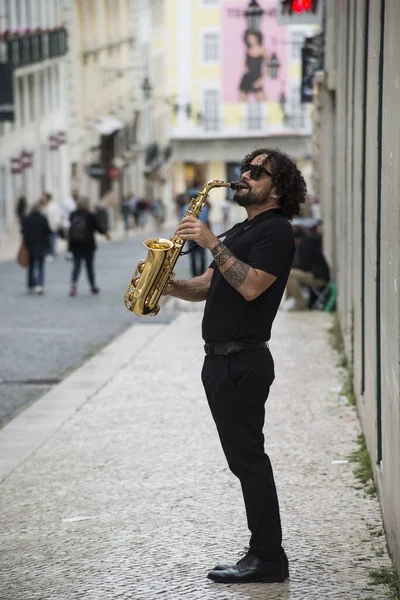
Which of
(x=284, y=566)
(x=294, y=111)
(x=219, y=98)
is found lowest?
(x=294, y=111)

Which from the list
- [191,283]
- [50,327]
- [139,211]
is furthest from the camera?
[139,211]

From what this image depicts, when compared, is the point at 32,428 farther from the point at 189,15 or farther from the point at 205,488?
the point at 189,15

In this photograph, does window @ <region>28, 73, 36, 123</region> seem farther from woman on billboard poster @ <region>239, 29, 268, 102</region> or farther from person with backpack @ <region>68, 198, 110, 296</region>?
person with backpack @ <region>68, 198, 110, 296</region>

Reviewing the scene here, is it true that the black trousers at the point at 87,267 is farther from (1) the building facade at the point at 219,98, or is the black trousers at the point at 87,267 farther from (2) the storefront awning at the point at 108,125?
(1) the building facade at the point at 219,98

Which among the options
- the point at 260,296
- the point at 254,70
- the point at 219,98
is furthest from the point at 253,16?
the point at 219,98

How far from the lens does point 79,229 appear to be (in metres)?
21.8

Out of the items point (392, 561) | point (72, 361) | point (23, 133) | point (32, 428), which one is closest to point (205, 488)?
point (392, 561)

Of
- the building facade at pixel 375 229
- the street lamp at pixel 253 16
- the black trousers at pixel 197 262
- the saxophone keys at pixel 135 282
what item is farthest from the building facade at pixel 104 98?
the saxophone keys at pixel 135 282

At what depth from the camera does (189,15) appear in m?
78.4

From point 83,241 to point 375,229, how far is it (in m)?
14.8

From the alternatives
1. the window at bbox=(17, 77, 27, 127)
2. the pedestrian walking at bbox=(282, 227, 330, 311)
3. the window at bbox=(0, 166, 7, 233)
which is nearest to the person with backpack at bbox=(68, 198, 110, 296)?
the pedestrian walking at bbox=(282, 227, 330, 311)

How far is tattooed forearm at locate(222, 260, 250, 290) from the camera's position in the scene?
5.46 metres

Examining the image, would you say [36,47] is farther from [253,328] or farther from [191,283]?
[253,328]

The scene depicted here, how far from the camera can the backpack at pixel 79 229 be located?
2173cm
